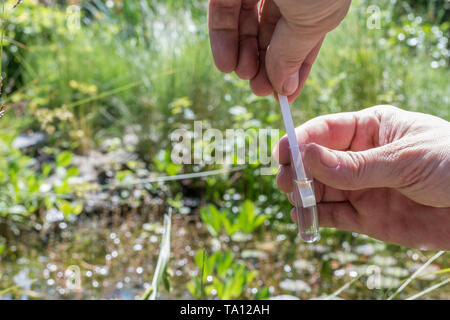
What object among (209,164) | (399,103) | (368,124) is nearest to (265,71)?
(368,124)

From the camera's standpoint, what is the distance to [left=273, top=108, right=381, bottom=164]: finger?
4.71ft

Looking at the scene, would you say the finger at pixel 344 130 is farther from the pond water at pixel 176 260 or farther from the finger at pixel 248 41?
the pond water at pixel 176 260

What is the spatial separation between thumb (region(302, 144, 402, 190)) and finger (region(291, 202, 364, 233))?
0.38 meters

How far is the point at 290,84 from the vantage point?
1216mm

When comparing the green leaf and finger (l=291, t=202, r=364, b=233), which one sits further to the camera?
the green leaf

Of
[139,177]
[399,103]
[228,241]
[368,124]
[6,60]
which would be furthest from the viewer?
[6,60]

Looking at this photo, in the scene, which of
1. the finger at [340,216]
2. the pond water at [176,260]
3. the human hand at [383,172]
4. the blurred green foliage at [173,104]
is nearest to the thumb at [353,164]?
the human hand at [383,172]

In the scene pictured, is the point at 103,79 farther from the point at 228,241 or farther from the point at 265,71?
the point at 265,71

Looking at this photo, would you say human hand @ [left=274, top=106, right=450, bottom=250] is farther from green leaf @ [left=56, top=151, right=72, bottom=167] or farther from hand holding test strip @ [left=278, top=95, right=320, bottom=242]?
green leaf @ [left=56, top=151, right=72, bottom=167]

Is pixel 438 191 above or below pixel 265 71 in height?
below

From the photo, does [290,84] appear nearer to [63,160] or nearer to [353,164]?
[353,164]

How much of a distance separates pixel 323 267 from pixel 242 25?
1.55m

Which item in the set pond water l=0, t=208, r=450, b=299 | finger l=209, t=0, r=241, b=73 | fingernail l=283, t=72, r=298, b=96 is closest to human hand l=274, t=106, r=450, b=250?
fingernail l=283, t=72, r=298, b=96

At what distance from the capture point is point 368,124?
1.47 meters
